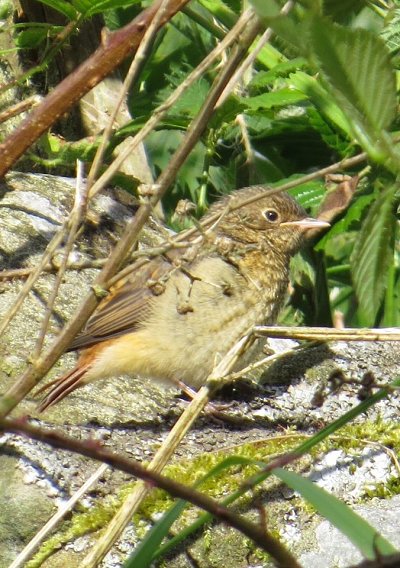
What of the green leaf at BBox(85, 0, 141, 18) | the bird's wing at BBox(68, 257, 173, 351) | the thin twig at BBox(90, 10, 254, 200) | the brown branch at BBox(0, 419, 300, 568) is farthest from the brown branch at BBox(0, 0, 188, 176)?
the brown branch at BBox(0, 419, 300, 568)

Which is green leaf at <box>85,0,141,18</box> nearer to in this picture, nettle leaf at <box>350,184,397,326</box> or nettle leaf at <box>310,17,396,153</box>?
nettle leaf at <box>350,184,397,326</box>

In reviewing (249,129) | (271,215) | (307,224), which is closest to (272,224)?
(271,215)

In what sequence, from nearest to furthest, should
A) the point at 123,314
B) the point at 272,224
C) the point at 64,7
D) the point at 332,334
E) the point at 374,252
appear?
the point at 374,252
the point at 332,334
the point at 64,7
the point at 123,314
the point at 272,224

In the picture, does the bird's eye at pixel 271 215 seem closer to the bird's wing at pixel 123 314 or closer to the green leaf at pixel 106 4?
the bird's wing at pixel 123 314

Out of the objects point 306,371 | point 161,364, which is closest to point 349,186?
point 306,371

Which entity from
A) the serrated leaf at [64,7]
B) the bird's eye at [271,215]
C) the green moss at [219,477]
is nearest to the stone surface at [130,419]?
the green moss at [219,477]

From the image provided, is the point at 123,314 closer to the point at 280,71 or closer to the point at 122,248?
the point at 280,71

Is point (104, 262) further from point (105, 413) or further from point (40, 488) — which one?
point (105, 413)
